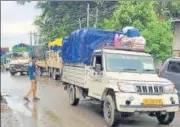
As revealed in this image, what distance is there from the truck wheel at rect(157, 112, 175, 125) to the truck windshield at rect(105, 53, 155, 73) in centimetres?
136

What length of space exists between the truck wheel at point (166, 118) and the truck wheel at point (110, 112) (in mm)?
1548

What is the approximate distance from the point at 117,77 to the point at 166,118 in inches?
72.3

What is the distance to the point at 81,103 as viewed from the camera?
1459cm

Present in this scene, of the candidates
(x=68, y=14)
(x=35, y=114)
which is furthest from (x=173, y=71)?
(x=68, y=14)

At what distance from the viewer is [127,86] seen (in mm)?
9789

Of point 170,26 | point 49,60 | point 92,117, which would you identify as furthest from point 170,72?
point 49,60

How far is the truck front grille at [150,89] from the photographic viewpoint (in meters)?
9.85

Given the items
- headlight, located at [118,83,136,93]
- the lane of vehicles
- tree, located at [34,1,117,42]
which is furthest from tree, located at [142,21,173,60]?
tree, located at [34,1,117,42]

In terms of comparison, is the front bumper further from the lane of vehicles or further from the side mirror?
the side mirror

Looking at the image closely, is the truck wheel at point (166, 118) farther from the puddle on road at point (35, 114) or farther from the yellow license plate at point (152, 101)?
the puddle on road at point (35, 114)

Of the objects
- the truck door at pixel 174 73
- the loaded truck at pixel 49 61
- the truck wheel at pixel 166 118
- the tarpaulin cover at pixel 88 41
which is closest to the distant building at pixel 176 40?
the loaded truck at pixel 49 61

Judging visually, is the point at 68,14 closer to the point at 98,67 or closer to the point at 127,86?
the point at 98,67

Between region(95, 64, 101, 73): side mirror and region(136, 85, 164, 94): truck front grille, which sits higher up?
region(95, 64, 101, 73): side mirror

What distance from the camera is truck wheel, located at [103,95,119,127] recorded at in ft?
32.5
